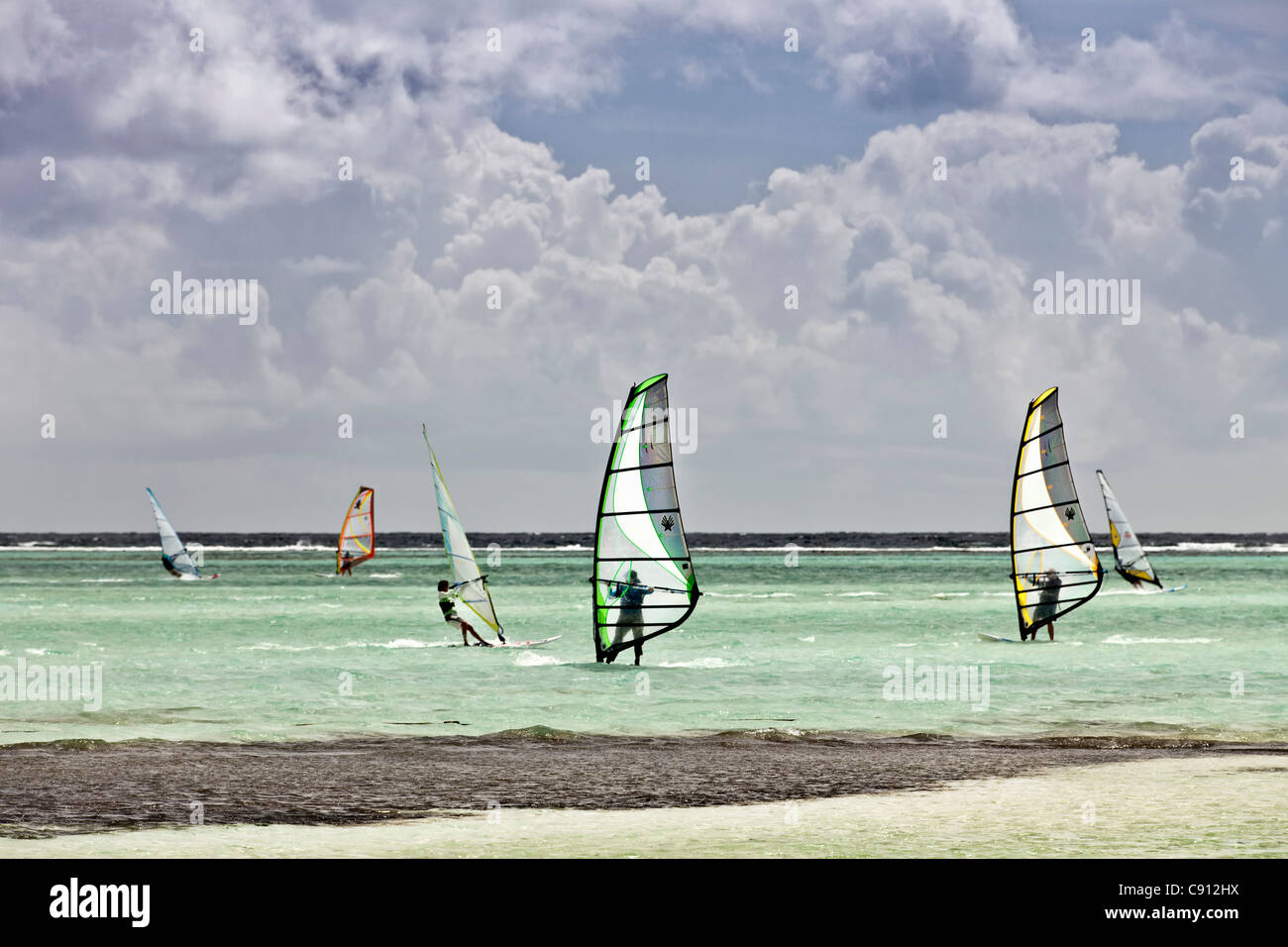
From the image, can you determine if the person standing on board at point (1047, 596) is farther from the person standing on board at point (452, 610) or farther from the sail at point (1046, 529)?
the person standing on board at point (452, 610)

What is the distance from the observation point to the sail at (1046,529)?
117 ft

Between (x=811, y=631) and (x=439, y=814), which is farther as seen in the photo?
(x=811, y=631)

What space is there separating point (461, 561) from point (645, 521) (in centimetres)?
703

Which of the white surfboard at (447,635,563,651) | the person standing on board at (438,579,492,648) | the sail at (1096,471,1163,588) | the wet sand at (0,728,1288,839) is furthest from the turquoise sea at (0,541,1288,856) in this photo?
the sail at (1096,471,1163,588)

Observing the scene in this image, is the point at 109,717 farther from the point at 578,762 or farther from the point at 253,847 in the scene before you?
the point at 253,847

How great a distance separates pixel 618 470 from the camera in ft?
96.4

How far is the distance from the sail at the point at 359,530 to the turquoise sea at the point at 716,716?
33.4m

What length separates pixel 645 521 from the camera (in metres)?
29.3

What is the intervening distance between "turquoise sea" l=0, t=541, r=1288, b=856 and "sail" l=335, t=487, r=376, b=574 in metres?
33.4

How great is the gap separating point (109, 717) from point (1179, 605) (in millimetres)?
46035

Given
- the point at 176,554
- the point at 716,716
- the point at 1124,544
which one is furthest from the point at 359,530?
the point at 716,716

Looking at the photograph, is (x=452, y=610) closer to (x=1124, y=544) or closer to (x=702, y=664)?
(x=702, y=664)
